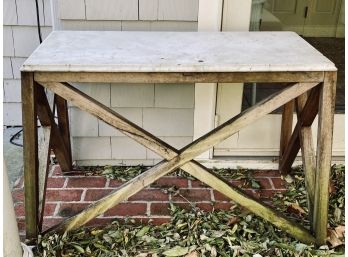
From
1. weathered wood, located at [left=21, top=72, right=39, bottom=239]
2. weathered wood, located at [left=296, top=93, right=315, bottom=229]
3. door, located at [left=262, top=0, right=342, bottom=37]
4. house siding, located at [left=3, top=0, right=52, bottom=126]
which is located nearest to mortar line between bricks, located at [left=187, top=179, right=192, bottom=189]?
weathered wood, located at [left=296, top=93, right=315, bottom=229]

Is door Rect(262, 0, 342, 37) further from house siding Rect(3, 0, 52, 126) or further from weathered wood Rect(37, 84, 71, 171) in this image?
house siding Rect(3, 0, 52, 126)

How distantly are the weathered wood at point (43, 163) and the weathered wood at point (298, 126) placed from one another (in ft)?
4.15

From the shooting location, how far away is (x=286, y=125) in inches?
101

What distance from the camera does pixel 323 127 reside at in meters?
1.86

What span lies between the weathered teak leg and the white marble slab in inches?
17.8

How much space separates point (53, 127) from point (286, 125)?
1310mm

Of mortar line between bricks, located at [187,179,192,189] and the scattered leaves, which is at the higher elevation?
the scattered leaves

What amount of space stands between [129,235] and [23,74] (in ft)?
2.97

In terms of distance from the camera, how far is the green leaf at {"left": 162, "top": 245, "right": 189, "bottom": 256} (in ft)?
6.53

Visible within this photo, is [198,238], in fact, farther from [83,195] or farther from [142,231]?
[83,195]

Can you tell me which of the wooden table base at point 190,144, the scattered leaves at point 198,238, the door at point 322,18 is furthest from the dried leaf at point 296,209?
the door at point 322,18

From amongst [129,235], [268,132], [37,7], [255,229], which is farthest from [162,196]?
[37,7]

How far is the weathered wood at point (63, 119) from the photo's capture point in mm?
2400

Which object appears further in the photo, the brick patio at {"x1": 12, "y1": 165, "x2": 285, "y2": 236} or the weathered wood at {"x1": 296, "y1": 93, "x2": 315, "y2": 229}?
the brick patio at {"x1": 12, "y1": 165, "x2": 285, "y2": 236}
